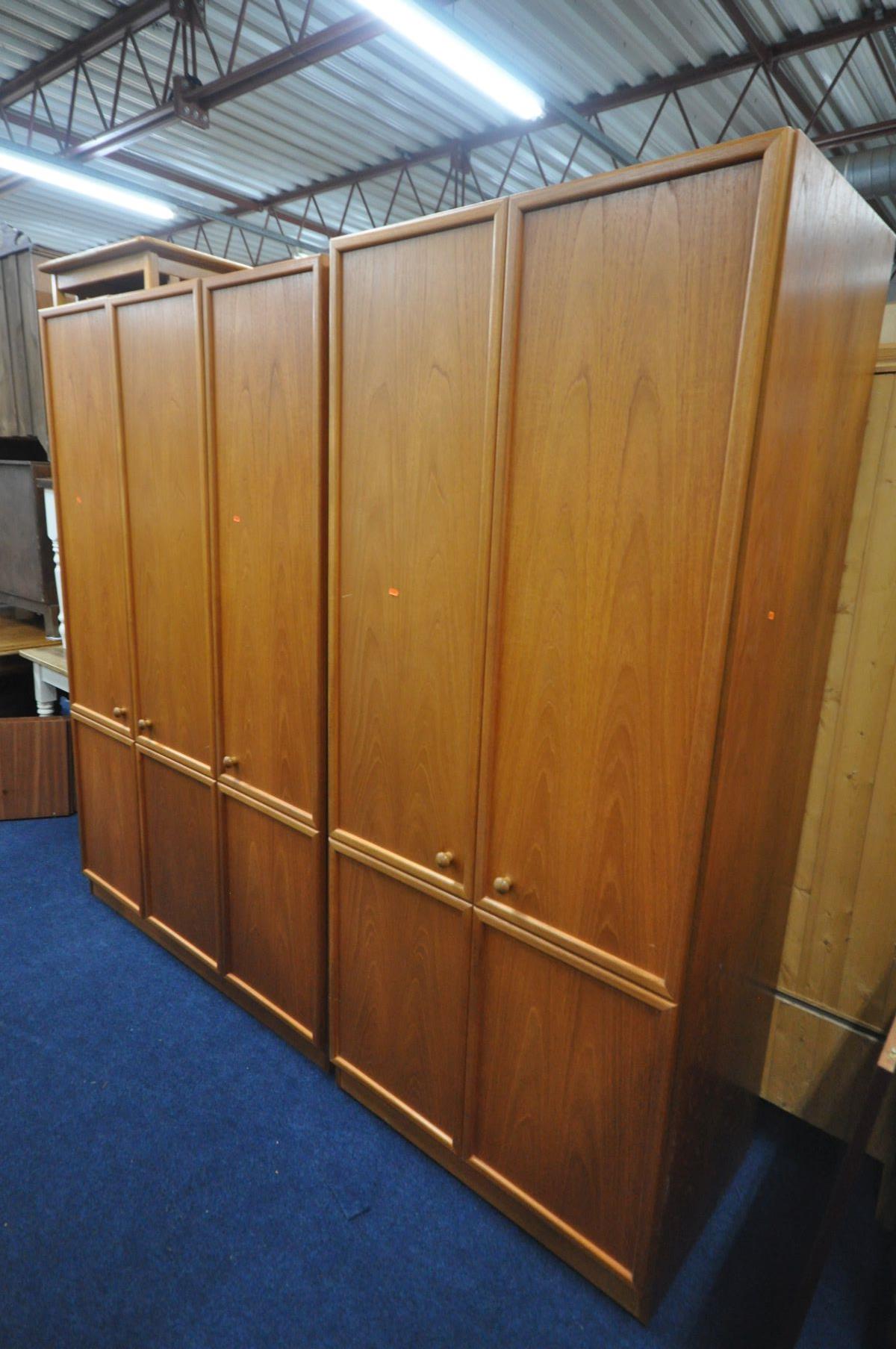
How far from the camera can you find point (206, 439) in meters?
2.01

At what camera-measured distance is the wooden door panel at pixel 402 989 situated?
169 cm

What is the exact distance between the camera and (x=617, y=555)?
1269mm

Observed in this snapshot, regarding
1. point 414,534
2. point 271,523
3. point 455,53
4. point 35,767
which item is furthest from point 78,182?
point 414,534

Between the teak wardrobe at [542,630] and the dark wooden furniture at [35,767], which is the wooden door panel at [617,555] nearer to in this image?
the teak wardrobe at [542,630]

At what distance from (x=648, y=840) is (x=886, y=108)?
5077mm

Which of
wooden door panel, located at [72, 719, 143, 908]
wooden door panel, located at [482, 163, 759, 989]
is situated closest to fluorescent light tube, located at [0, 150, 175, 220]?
wooden door panel, located at [72, 719, 143, 908]

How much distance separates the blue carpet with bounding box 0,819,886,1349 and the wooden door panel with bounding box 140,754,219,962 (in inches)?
12.3

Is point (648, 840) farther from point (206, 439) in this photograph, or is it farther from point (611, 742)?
point (206, 439)

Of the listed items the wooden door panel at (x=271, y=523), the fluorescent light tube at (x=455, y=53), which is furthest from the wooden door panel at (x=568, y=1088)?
the fluorescent light tube at (x=455, y=53)

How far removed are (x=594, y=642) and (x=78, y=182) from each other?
4.96 m

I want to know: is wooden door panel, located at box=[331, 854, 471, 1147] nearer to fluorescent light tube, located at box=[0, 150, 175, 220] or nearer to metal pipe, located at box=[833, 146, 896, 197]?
fluorescent light tube, located at box=[0, 150, 175, 220]

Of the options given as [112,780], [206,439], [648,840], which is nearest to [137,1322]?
[648,840]

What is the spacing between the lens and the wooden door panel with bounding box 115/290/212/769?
81.1 inches

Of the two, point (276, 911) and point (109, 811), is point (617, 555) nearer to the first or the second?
point (276, 911)
